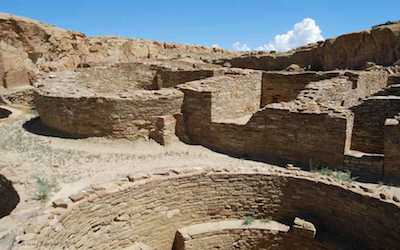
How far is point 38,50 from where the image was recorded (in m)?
19.6

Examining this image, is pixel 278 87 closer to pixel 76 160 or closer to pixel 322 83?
pixel 322 83

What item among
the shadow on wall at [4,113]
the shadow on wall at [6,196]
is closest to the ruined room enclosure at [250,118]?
the shadow on wall at [4,113]

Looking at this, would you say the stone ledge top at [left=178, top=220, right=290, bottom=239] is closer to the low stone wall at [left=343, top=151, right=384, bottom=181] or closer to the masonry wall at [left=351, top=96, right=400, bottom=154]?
the low stone wall at [left=343, top=151, right=384, bottom=181]

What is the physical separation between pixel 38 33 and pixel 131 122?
39.4ft

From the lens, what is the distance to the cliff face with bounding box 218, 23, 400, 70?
67.2 feet

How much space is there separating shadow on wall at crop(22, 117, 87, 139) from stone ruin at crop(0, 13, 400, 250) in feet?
0.38

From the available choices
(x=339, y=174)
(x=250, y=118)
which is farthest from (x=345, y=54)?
(x=339, y=174)

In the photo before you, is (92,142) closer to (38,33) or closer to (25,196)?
(25,196)

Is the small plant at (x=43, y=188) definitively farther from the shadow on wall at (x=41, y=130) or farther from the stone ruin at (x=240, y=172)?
the shadow on wall at (x=41, y=130)

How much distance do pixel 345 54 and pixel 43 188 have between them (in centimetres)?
1986

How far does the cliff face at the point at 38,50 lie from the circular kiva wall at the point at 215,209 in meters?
14.1

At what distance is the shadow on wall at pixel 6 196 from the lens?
730 cm

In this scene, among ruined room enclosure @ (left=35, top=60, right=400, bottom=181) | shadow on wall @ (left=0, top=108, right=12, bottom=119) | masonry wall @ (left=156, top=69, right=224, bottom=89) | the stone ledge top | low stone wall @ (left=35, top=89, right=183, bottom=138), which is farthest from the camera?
shadow on wall @ (left=0, top=108, right=12, bottom=119)

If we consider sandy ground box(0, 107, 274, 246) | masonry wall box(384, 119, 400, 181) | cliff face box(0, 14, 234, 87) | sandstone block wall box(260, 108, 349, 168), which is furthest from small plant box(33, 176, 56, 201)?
cliff face box(0, 14, 234, 87)
